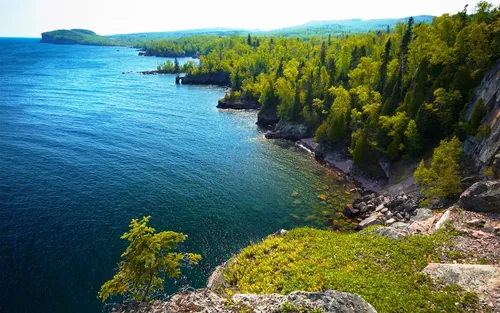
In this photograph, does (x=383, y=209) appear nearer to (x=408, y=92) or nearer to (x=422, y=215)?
(x=422, y=215)

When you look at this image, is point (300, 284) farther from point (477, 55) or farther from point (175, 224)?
point (477, 55)

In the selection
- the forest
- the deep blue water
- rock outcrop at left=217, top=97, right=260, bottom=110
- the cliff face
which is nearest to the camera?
the deep blue water

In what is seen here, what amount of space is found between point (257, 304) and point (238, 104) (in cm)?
12207

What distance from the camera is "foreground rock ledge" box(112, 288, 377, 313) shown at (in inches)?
775

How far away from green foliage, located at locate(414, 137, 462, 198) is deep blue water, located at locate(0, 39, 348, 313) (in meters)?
18.8

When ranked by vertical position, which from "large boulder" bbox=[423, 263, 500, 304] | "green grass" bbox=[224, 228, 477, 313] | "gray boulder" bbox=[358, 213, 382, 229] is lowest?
"gray boulder" bbox=[358, 213, 382, 229]

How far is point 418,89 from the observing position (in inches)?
2660

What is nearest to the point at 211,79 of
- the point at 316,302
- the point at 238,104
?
the point at 238,104

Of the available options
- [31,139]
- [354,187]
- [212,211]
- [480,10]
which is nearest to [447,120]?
[354,187]

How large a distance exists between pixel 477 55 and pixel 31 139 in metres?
108

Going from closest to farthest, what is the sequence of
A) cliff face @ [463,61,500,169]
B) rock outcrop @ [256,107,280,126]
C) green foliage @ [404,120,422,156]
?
1. cliff face @ [463,61,500,169]
2. green foliage @ [404,120,422,156]
3. rock outcrop @ [256,107,280,126]

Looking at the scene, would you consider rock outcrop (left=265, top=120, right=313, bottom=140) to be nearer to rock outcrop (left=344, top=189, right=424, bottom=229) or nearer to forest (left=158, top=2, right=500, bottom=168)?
forest (left=158, top=2, right=500, bottom=168)

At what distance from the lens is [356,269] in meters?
29.4

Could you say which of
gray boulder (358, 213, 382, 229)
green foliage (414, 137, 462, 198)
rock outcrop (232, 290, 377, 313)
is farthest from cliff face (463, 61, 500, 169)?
rock outcrop (232, 290, 377, 313)
